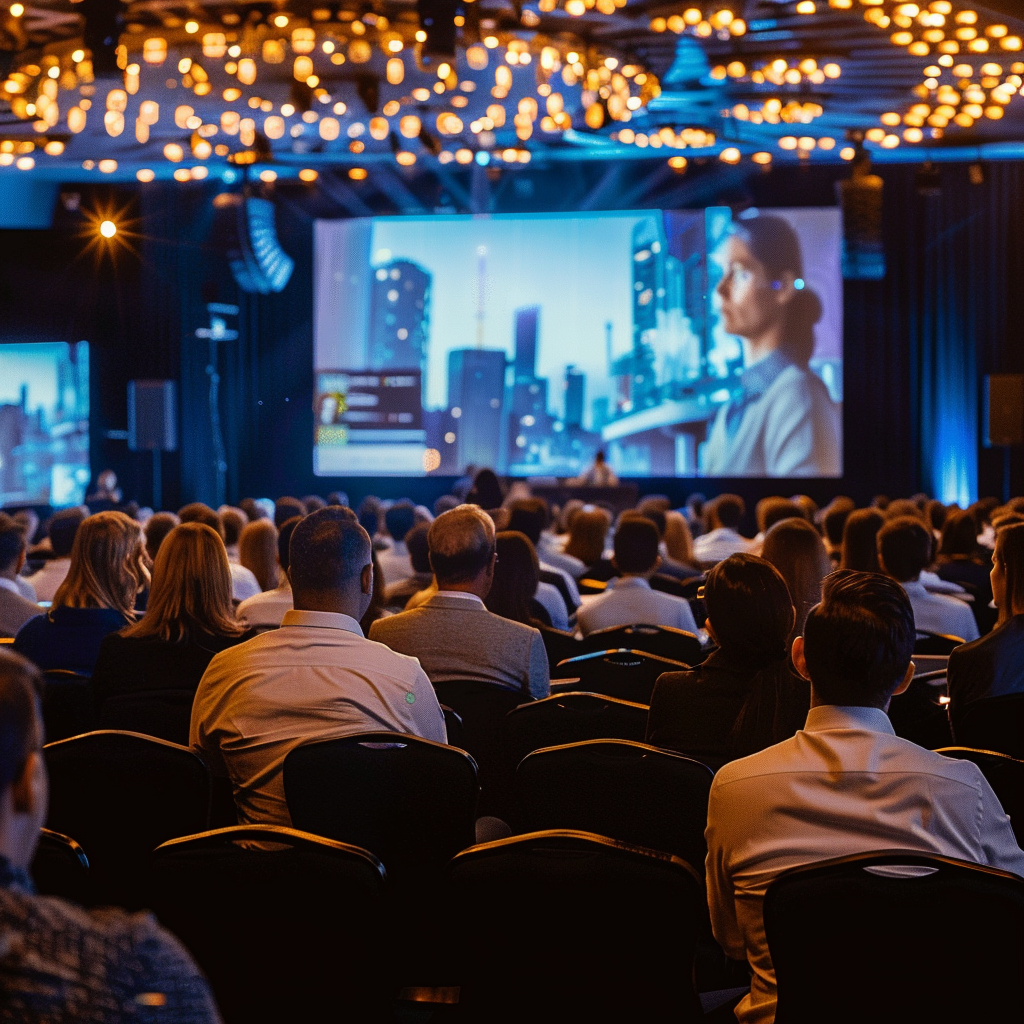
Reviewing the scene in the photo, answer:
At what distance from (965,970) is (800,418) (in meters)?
12.4

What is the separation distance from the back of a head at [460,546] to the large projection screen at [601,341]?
9885 millimetres

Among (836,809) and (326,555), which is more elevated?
(326,555)

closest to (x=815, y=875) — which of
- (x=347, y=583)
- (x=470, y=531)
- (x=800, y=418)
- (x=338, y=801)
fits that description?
(x=338, y=801)

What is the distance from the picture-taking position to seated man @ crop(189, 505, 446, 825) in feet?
8.23

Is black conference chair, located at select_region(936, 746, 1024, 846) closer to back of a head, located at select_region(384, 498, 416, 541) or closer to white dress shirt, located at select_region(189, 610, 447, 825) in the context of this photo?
white dress shirt, located at select_region(189, 610, 447, 825)

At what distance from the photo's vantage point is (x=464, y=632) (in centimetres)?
336

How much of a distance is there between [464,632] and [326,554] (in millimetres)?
735

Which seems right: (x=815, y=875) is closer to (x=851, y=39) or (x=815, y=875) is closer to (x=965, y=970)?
(x=965, y=970)

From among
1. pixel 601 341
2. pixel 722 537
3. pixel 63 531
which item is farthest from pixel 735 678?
pixel 601 341

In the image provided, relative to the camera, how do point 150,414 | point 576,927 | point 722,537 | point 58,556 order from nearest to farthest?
point 576,927 < point 58,556 < point 722,537 < point 150,414

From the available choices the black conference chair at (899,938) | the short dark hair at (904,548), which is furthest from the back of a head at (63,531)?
the black conference chair at (899,938)

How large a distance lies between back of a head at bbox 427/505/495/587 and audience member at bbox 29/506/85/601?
2.82 meters

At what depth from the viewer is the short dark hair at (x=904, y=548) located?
437cm

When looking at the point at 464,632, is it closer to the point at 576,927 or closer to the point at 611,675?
the point at 611,675
